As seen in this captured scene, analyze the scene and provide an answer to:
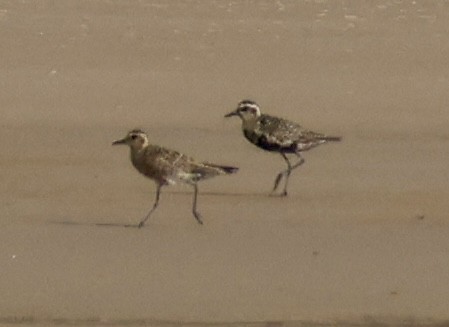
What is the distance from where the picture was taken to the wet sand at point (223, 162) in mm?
9578

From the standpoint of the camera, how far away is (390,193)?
1254 centimetres

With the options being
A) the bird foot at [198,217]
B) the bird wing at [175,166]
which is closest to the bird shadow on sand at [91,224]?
the bird foot at [198,217]

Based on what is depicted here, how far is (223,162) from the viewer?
13.9 meters

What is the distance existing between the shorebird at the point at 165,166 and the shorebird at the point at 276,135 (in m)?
1.27

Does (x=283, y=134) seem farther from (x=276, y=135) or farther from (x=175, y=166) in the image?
(x=175, y=166)

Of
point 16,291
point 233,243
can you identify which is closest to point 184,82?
point 233,243

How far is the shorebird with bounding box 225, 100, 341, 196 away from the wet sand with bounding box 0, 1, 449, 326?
0.74ft

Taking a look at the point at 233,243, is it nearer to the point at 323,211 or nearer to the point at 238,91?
the point at 323,211

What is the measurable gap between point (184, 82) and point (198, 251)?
7.83 meters

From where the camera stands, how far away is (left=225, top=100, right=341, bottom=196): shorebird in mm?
13352

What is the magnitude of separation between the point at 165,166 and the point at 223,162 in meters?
2.05

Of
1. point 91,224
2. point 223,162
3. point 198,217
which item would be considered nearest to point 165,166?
point 198,217

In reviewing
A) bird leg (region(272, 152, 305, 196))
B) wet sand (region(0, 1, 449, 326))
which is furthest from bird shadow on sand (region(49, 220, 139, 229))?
bird leg (region(272, 152, 305, 196))

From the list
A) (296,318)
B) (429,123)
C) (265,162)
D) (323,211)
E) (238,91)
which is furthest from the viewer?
(238,91)
